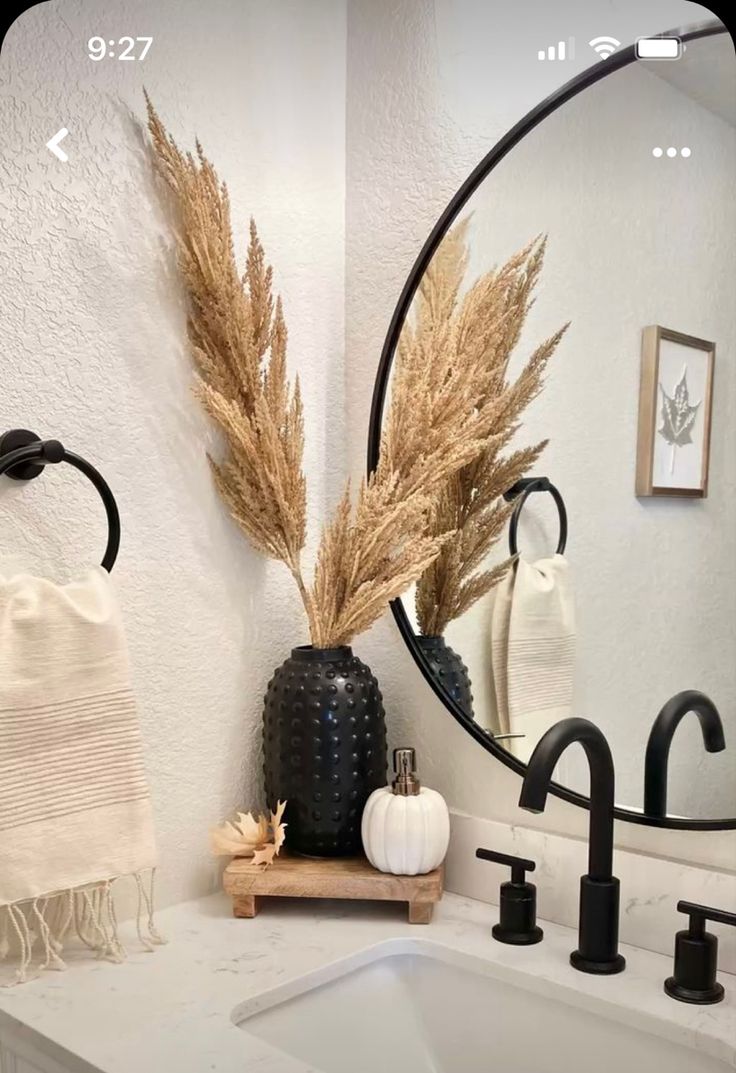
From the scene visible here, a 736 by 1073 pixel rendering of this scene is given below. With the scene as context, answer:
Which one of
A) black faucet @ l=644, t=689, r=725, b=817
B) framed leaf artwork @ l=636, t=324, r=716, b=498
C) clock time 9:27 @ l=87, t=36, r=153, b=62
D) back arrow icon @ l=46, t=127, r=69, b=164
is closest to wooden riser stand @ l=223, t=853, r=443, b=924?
black faucet @ l=644, t=689, r=725, b=817

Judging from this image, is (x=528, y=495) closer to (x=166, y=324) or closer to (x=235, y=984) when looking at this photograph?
(x=166, y=324)

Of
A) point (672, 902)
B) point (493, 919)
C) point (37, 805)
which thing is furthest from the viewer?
point (493, 919)

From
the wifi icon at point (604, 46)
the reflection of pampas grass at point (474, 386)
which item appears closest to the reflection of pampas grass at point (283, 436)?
the reflection of pampas grass at point (474, 386)

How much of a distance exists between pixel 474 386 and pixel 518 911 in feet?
1.86

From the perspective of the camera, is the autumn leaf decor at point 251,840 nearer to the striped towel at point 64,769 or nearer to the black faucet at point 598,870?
the striped towel at point 64,769

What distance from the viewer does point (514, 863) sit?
3.57 ft

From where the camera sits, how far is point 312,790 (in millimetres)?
1157

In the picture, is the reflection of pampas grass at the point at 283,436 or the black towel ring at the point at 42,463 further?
the reflection of pampas grass at the point at 283,436

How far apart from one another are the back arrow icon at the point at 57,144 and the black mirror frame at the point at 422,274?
0.43 meters

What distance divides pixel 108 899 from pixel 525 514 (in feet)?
1.96

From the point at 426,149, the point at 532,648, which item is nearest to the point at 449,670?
the point at 532,648

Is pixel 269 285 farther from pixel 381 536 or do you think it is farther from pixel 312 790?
pixel 312 790

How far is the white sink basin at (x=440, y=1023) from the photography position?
3.11 ft

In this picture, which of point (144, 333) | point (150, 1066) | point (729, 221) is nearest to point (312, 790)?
point (150, 1066)
